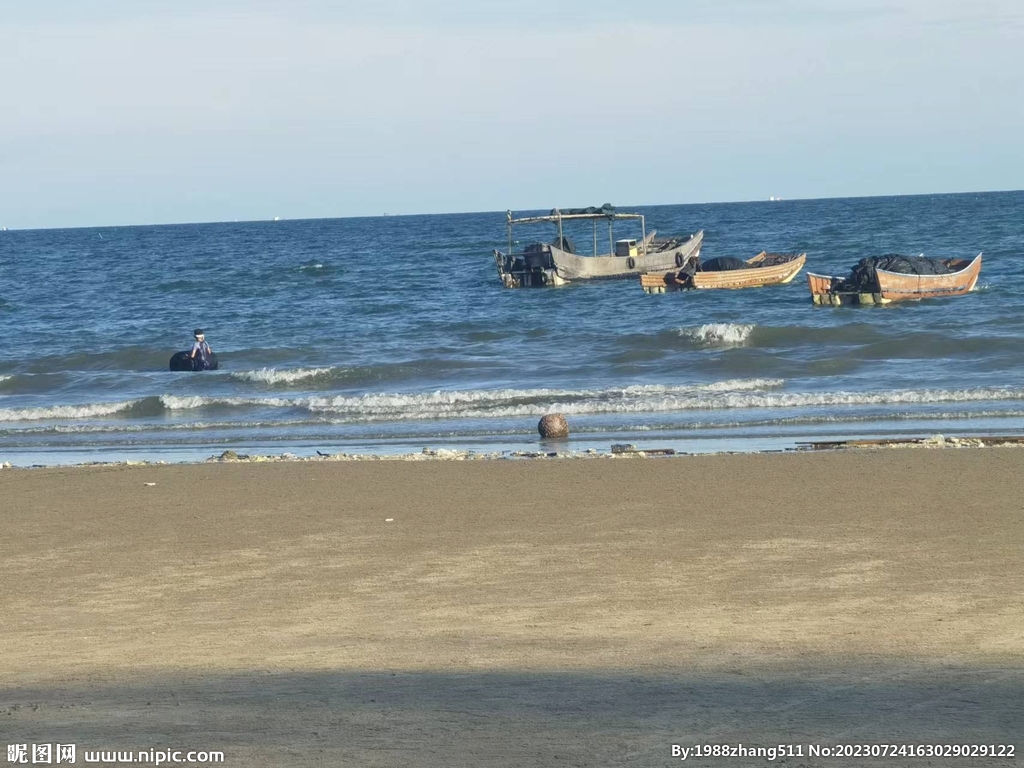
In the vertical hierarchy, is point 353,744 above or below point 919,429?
above

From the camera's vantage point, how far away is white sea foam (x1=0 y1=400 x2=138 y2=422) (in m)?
19.8

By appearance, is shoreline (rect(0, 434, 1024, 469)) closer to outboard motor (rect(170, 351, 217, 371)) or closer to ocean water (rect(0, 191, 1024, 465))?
ocean water (rect(0, 191, 1024, 465))

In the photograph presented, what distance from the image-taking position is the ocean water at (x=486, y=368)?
637 inches

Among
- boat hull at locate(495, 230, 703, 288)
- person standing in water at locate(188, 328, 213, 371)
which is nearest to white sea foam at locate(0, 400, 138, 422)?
person standing in water at locate(188, 328, 213, 371)

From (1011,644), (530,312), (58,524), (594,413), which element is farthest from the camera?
(530,312)

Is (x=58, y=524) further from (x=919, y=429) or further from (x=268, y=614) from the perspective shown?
(x=919, y=429)

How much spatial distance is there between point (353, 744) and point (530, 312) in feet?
94.1

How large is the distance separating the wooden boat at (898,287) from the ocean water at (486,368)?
455 mm

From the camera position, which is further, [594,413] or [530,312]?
[530,312]

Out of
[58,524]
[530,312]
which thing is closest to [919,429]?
[58,524]

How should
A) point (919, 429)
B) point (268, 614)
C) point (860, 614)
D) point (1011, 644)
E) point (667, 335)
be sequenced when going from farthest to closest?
point (667, 335) → point (919, 429) → point (268, 614) → point (860, 614) → point (1011, 644)

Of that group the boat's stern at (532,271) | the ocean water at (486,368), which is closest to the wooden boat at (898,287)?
the ocean water at (486,368)

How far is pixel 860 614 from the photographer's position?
662cm

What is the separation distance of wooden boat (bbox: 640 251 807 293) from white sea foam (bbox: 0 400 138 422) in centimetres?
2082
